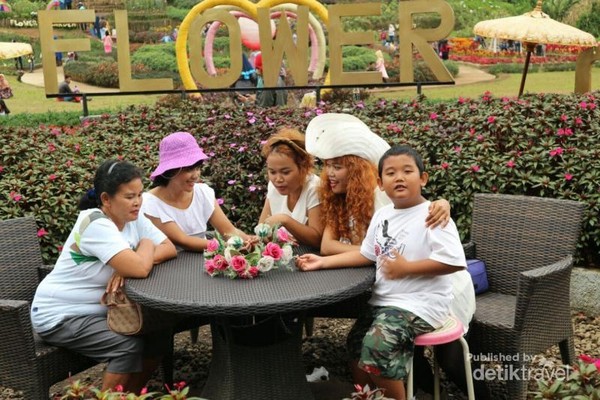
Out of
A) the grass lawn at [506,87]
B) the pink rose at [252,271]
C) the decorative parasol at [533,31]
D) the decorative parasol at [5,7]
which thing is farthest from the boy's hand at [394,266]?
the decorative parasol at [5,7]

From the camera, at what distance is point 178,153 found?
3.62 metres

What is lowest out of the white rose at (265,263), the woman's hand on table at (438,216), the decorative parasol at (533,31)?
the white rose at (265,263)

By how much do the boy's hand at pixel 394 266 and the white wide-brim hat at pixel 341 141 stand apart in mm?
523

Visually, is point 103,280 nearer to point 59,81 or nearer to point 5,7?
point 59,81

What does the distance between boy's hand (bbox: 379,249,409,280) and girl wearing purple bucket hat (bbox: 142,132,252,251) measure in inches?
26.3

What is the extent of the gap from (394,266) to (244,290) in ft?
1.90

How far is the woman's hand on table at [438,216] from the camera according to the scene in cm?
309

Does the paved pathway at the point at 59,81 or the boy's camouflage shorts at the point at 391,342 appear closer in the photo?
the boy's camouflage shorts at the point at 391,342

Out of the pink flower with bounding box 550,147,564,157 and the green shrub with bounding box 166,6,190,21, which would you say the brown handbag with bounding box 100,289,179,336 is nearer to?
the pink flower with bounding box 550,147,564,157

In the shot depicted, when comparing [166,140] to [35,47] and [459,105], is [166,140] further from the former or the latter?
[35,47]

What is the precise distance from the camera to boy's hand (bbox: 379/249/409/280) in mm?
3117

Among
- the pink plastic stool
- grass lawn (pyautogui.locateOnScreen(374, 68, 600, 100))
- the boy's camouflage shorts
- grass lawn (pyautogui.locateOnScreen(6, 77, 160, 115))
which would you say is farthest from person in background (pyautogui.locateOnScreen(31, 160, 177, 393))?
grass lawn (pyautogui.locateOnScreen(374, 68, 600, 100))

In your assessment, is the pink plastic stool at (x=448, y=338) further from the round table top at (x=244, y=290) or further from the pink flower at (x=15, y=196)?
the pink flower at (x=15, y=196)

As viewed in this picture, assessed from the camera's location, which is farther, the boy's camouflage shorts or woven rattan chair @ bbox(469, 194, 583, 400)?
woven rattan chair @ bbox(469, 194, 583, 400)
